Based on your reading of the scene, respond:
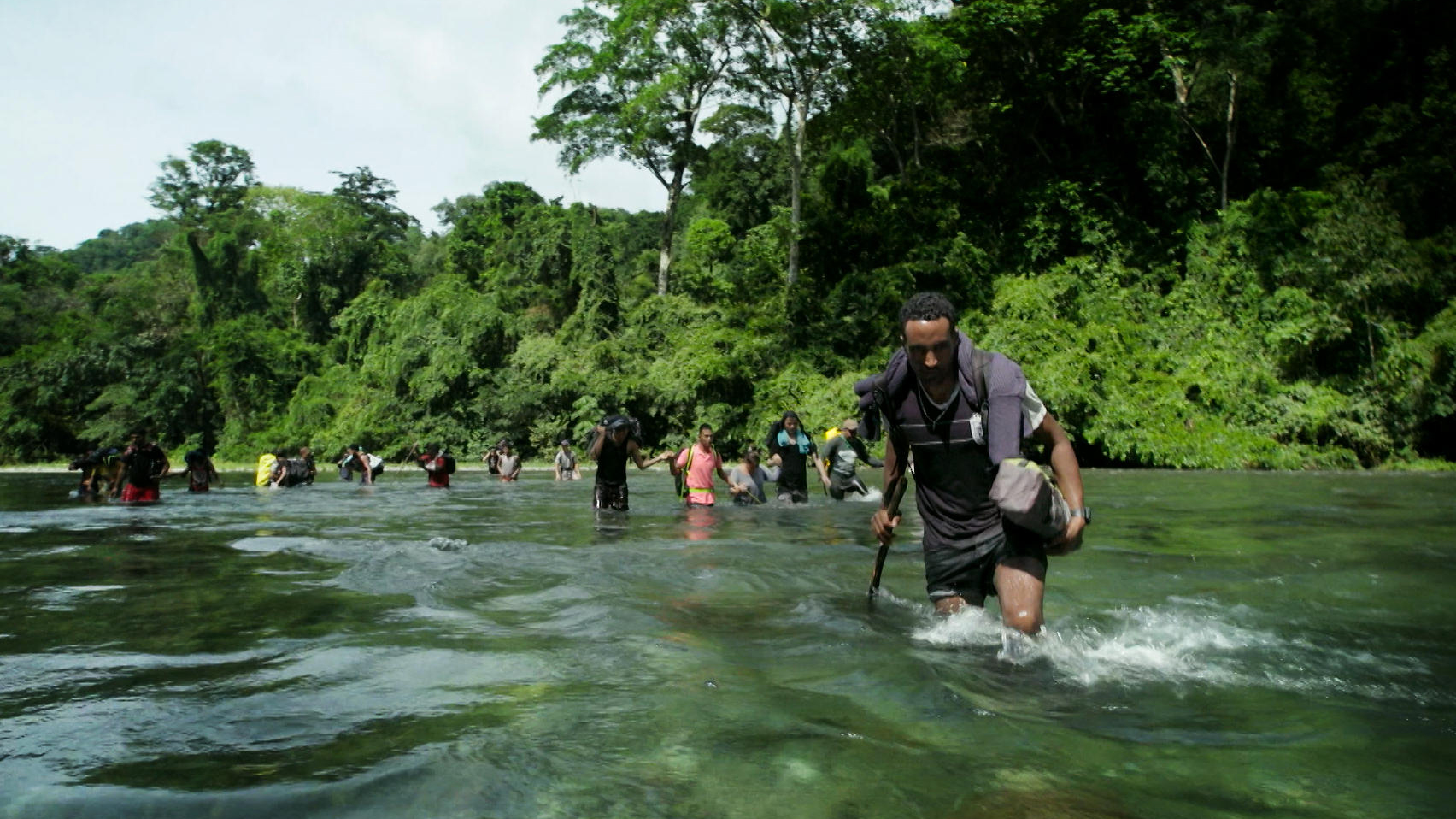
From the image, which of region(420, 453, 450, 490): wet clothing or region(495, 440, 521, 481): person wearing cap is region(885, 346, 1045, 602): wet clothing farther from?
region(495, 440, 521, 481): person wearing cap

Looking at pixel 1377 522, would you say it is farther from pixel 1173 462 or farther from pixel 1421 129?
pixel 1421 129

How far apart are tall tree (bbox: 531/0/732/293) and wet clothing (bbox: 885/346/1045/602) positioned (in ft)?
93.4

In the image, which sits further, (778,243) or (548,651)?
(778,243)

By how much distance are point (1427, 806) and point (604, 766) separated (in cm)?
238

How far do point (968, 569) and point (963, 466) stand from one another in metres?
0.48

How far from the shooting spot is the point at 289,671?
436 cm

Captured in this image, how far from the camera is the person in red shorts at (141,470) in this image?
1602 cm

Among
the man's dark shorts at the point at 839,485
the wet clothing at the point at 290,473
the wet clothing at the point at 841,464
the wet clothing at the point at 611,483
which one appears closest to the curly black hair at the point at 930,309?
the wet clothing at the point at 611,483

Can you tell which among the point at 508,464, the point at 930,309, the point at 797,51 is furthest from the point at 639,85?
the point at 930,309

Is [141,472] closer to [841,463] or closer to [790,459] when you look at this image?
[790,459]

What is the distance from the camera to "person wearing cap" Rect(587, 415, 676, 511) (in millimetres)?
11352

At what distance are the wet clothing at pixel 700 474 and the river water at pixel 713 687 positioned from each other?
4.21 metres

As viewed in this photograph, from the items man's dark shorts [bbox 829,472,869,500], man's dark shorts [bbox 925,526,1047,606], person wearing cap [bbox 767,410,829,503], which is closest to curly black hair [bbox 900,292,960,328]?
man's dark shorts [bbox 925,526,1047,606]

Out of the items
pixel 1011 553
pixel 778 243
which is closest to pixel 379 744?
pixel 1011 553
